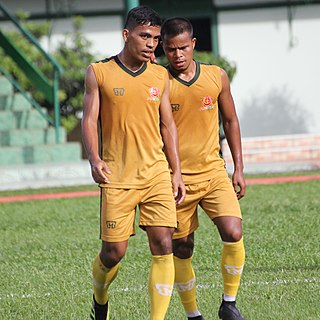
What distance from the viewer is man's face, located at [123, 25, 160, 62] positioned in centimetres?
648

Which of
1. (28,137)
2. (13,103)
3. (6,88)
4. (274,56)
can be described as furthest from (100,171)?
(274,56)

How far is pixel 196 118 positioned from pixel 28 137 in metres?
11.5

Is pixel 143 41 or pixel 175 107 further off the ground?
pixel 143 41

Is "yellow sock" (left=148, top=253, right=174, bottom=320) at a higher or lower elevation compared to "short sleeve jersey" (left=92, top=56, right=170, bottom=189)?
lower

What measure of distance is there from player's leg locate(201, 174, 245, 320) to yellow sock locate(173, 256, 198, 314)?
195 mm

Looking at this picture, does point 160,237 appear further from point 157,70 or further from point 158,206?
point 157,70

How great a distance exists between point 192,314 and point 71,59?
47.5 feet

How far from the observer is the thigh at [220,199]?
270 inches

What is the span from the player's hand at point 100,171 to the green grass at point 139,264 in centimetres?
105

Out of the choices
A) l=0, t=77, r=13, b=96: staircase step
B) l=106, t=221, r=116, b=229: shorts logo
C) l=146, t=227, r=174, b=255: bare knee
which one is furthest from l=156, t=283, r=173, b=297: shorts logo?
l=0, t=77, r=13, b=96: staircase step

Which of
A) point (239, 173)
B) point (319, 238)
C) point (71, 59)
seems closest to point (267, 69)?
point (71, 59)

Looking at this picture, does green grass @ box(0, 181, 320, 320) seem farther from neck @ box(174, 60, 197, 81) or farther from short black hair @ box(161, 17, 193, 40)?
short black hair @ box(161, 17, 193, 40)

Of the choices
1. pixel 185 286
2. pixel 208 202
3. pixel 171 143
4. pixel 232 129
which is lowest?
pixel 185 286

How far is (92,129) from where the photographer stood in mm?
6410
